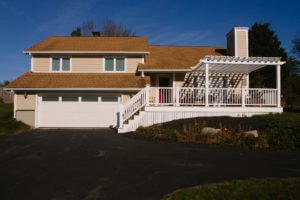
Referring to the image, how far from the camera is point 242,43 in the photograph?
18.0 meters

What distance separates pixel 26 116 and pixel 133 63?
801cm

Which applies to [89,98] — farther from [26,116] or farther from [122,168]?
[122,168]

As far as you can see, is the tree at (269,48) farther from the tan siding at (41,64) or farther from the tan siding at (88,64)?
the tan siding at (41,64)

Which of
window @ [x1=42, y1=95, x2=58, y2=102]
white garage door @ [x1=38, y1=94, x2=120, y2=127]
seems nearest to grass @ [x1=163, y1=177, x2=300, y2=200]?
white garage door @ [x1=38, y1=94, x2=120, y2=127]

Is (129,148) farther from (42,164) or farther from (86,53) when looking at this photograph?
(86,53)

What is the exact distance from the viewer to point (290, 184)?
4.71 meters

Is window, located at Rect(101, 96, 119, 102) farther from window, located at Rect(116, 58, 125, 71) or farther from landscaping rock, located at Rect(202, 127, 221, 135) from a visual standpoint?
landscaping rock, located at Rect(202, 127, 221, 135)

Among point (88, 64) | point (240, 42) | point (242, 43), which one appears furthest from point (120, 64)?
point (242, 43)

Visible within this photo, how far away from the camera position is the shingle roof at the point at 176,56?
15.9 meters

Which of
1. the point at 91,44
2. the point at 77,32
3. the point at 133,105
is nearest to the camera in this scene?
the point at 133,105

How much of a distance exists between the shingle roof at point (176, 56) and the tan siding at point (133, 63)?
60 cm

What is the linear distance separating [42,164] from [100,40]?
581 inches

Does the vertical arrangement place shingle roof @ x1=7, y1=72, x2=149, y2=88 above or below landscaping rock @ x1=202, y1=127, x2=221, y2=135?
above

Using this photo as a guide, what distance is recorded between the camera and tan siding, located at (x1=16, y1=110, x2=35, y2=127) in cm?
1498
